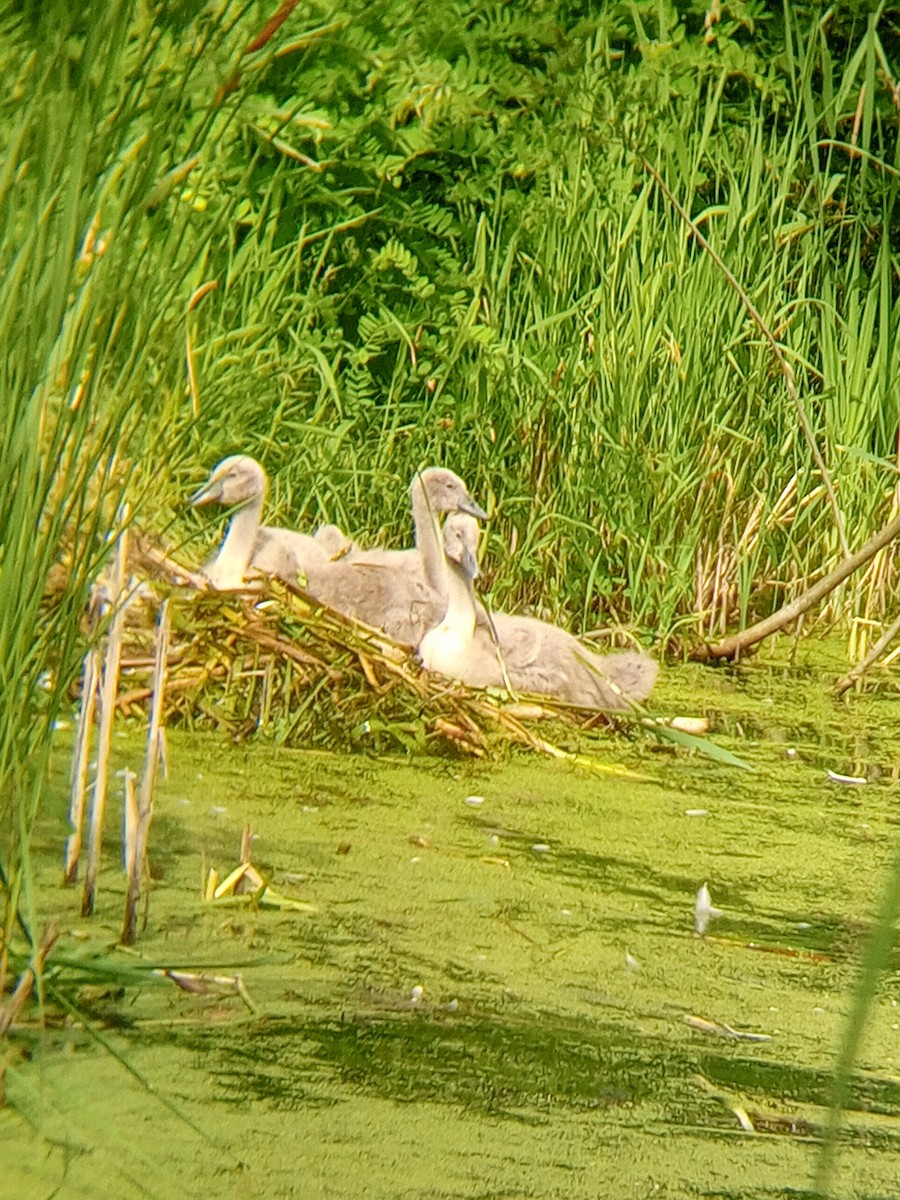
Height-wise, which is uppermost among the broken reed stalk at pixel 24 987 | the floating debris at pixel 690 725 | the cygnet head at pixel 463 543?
the cygnet head at pixel 463 543

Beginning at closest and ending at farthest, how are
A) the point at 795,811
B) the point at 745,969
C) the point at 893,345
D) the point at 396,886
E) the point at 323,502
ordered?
the point at 745,969
the point at 396,886
the point at 795,811
the point at 323,502
the point at 893,345

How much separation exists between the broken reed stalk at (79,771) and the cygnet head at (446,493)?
1.98 metres

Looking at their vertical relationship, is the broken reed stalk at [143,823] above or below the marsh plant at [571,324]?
below

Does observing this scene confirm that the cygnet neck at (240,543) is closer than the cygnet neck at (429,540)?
Yes

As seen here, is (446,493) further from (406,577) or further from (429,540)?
(406,577)

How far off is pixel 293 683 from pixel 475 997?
138cm

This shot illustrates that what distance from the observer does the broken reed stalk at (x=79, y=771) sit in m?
2.42

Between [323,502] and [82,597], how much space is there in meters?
3.09

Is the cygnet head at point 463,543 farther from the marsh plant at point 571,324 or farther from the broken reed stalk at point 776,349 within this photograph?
the broken reed stalk at point 776,349

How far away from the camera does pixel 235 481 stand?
13.9 ft

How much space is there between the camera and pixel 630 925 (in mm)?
2680

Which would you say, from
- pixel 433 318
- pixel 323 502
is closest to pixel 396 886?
pixel 323 502

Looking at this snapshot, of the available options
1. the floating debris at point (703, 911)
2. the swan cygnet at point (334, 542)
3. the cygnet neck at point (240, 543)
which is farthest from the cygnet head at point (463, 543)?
the floating debris at point (703, 911)

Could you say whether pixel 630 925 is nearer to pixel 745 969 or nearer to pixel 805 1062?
pixel 745 969
